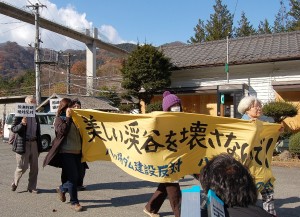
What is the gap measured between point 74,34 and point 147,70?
1832 cm

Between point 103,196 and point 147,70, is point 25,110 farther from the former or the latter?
point 147,70

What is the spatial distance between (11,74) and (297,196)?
8609 cm

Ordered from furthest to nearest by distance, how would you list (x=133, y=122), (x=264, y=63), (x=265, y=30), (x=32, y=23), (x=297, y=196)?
(x=265, y=30)
(x=32, y=23)
(x=264, y=63)
(x=297, y=196)
(x=133, y=122)

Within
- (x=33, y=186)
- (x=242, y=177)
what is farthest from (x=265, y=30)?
(x=242, y=177)

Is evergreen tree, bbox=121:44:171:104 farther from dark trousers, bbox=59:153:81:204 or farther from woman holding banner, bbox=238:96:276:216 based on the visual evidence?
woman holding banner, bbox=238:96:276:216

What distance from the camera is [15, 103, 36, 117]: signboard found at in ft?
20.4

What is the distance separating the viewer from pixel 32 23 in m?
25.0

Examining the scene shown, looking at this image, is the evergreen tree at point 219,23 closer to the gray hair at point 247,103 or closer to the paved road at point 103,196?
the paved road at point 103,196

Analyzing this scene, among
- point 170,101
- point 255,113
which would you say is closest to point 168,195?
point 170,101

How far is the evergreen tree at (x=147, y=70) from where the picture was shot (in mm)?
14789

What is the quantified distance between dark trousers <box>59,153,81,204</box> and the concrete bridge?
1996 centimetres

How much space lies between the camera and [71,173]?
17.7 feet

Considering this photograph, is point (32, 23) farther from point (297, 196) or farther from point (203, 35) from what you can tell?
point (297, 196)

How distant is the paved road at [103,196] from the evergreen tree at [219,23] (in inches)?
924
